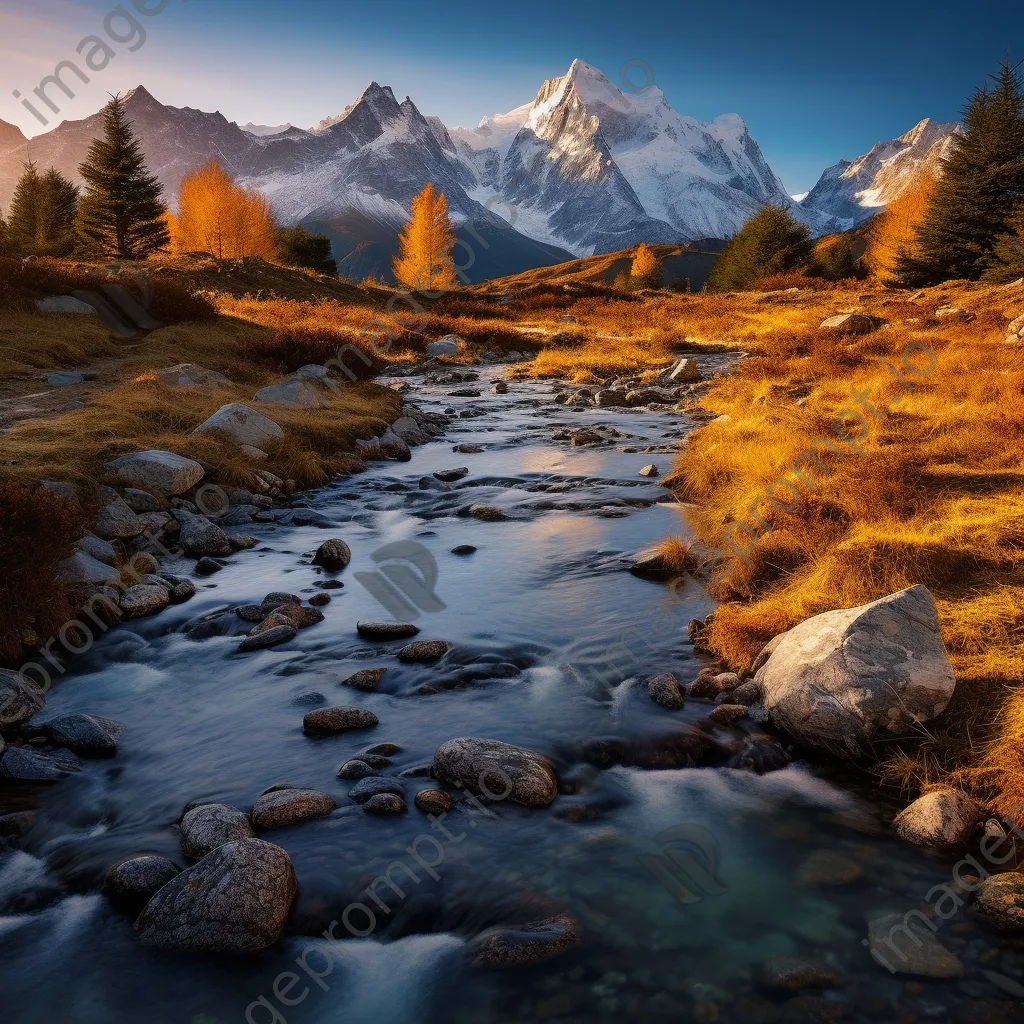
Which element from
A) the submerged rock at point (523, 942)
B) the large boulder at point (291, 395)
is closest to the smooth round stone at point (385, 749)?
the submerged rock at point (523, 942)

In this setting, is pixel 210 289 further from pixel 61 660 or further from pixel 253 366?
pixel 61 660

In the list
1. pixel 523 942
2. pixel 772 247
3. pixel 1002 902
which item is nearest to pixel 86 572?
pixel 523 942

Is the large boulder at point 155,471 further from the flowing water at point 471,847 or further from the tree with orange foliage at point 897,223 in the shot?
the tree with orange foliage at point 897,223

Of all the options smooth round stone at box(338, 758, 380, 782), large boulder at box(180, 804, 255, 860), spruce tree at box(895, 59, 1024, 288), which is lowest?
smooth round stone at box(338, 758, 380, 782)

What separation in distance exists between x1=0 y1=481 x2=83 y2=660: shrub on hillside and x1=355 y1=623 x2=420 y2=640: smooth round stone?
3.13 m

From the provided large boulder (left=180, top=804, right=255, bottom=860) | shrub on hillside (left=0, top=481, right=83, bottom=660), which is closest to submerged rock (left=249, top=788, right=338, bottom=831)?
large boulder (left=180, top=804, right=255, bottom=860)

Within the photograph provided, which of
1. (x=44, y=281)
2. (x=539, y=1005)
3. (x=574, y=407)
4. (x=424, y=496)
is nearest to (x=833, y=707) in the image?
(x=539, y=1005)

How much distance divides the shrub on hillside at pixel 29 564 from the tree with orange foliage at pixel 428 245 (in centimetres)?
5223

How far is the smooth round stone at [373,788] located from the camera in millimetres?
5180

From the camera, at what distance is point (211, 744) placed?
19.4ft

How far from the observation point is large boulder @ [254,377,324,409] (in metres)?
17.3

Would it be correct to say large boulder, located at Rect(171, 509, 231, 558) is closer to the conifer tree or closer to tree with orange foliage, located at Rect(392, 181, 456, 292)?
tree with orange foliage, located at Rect(392, 181, 456, 292)

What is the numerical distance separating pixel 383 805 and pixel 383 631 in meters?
3.02

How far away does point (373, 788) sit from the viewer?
17.2 ft
